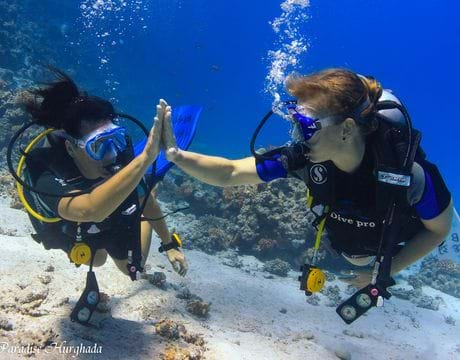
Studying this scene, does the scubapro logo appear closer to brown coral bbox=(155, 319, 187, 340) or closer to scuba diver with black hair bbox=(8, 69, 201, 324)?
scuba diver with black hair bbox=(8, 69, 201, 324)

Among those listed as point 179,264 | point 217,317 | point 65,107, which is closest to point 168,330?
point 179,264

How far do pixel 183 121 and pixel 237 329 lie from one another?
143 inches

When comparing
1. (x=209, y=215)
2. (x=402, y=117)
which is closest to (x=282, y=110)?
(x=402, y=117)

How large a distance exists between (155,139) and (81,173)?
140cm

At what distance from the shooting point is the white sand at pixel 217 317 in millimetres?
4207

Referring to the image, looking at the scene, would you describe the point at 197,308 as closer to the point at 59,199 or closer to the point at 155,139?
the point at 59,199

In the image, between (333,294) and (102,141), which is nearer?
(102,141)

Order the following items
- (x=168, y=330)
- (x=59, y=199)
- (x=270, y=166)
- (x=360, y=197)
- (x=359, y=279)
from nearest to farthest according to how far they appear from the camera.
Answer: (x=59, y=199) → (x=360, y=197) → (x=270, y=166) → (x=168, y=330) → (x=359, y=279)

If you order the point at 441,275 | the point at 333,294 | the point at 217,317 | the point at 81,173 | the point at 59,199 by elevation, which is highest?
the point at 81,173

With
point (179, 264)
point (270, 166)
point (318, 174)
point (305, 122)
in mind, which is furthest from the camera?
point (179, 264)

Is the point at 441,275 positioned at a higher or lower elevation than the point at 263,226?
lower

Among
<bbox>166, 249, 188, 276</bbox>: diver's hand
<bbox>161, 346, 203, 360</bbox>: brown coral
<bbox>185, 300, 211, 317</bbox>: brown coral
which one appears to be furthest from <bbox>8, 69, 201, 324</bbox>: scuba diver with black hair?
<bbox>185, 300, 211, 317</bbox>: brown coral

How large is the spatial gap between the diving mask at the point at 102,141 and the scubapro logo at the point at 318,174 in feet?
6.90

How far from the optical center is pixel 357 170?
3580 millimetres
